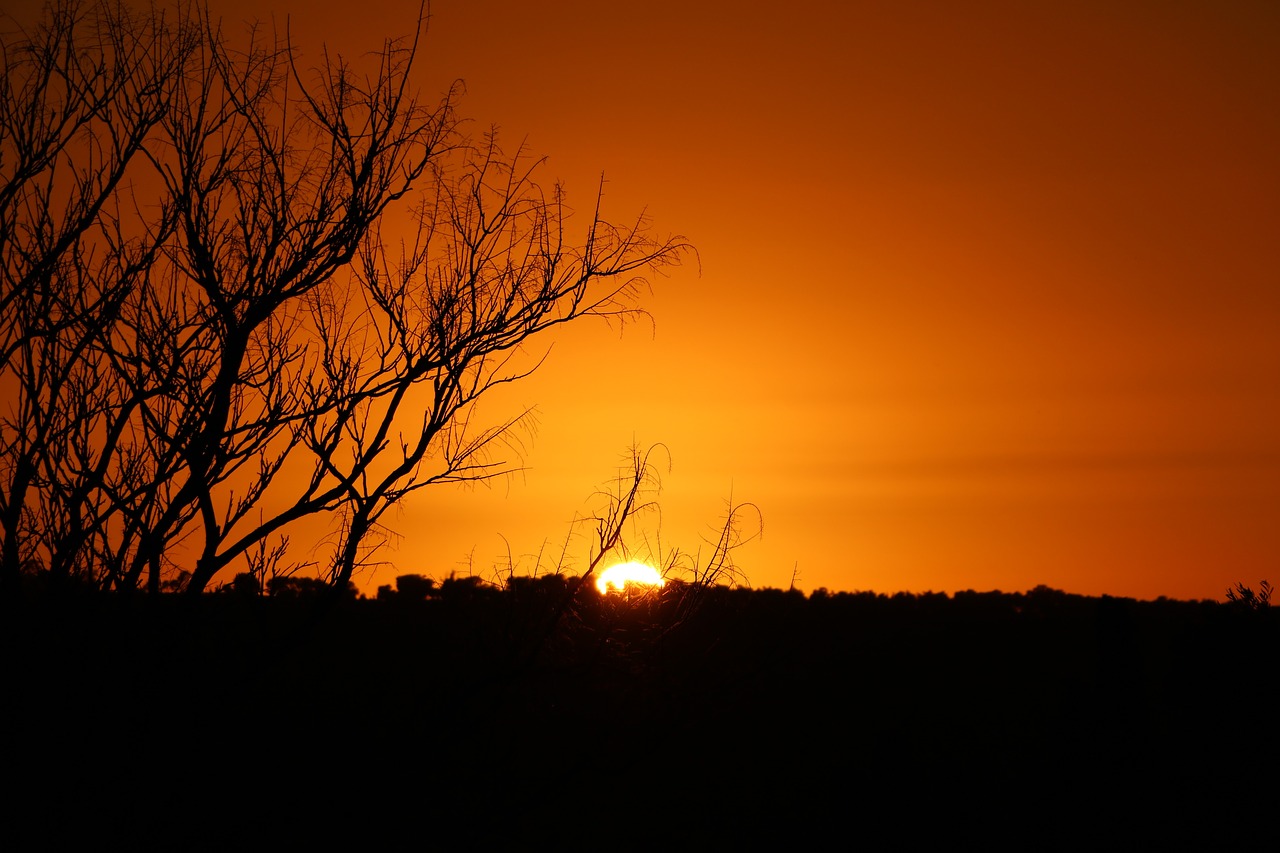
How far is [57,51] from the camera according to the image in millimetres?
6254

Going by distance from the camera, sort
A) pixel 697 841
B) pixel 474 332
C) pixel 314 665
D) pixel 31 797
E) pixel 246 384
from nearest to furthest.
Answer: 1. pixel 31 797
2. pixel 246 384
3. pixel 474 332
4. pixel 314 665
5. pixel 697 841

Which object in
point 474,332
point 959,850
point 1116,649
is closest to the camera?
point 474,332

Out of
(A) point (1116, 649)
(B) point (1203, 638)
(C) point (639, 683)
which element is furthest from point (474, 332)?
(A) point (1116, 649)

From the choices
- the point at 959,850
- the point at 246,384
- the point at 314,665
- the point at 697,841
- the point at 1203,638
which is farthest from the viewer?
the point at 697,841

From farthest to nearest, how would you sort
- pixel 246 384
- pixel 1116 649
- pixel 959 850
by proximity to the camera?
pixel 959 850 → pixel 1116 649 → pixel 246 384

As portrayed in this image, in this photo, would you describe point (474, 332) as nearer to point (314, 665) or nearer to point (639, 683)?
point (639, 683)

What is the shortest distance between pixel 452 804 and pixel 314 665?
7.50ft

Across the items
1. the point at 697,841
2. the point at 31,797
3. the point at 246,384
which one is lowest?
the point at 697,841

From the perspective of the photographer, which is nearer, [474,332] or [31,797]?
[31,797]

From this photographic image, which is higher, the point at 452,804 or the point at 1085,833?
the point at 452,804

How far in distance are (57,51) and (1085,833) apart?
93.9ft

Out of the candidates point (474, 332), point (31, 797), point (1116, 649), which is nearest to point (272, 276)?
point (474, 332)

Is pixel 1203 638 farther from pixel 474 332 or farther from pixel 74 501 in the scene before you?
pixel 74 501

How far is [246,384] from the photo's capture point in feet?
19.8
